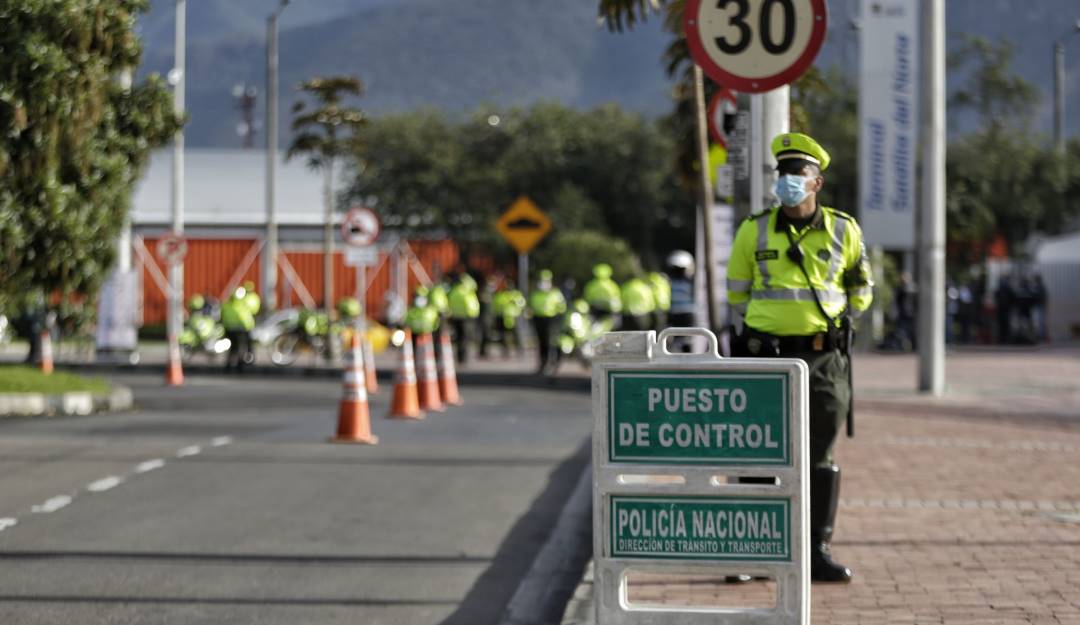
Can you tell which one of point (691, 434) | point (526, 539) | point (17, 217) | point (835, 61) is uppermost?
point (835, 61)

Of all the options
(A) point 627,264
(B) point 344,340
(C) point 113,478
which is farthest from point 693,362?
(A) point 627,264

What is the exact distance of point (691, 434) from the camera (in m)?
5.88

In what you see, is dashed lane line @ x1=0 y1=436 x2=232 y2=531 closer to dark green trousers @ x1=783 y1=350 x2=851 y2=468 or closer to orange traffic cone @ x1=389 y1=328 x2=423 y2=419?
orange traffic cone @ x1=389 y1=328 x2=423 y2=419

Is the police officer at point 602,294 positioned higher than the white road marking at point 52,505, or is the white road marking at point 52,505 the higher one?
the police officer at point 602,294

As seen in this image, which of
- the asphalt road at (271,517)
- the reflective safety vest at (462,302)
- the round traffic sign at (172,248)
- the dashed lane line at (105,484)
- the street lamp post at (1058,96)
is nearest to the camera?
the asphalt road at (271,517)

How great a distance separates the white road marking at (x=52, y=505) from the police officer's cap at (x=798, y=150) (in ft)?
18.4

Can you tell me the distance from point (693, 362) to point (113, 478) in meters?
8.10

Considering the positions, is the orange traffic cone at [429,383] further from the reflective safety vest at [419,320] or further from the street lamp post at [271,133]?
the street lamp post at [271,133]

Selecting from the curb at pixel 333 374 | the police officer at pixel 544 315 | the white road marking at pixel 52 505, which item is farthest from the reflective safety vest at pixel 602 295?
the white road marking at pixel 52 505

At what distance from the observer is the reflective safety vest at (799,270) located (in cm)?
764

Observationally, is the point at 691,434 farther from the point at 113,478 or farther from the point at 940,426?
the point at 940,426

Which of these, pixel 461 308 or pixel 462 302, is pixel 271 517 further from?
pixel 461 308

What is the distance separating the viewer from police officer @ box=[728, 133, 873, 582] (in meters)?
7.63

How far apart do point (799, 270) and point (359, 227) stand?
24.1 meters
